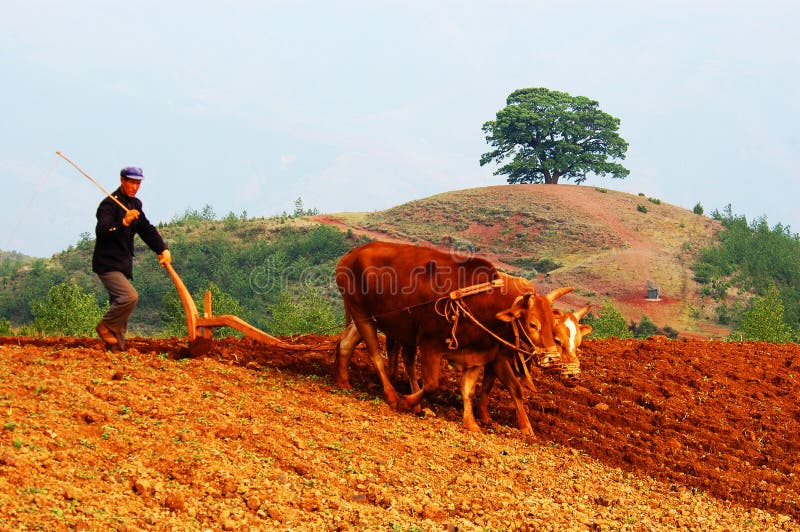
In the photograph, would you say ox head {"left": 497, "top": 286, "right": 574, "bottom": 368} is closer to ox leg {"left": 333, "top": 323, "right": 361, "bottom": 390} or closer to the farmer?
ox leg {"left": 333, "top": 323, "right": 361, "bottom": 390}

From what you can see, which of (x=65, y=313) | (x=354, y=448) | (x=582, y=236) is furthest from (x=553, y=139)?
(x=354, y=448)

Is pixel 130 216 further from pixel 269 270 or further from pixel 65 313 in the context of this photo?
pixel 269 270

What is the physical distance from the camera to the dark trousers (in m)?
9.69

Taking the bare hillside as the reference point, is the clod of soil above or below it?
below

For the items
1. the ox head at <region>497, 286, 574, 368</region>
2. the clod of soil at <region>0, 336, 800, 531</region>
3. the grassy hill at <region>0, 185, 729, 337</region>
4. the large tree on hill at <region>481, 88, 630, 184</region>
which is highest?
the large tree on hill at <region>481, 88, 630, 184</region>

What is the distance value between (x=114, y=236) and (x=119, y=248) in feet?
0.51

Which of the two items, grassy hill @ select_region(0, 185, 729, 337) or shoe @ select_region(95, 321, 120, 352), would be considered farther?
grassy hill @ select_region(0, 185, 729, 337)

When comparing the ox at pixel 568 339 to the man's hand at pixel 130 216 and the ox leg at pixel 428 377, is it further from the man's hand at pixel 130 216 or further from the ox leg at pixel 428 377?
the man's hand at pixel 130 216

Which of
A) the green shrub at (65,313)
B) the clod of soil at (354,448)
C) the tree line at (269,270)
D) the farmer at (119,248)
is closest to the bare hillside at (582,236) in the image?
the tree line at (269,270)

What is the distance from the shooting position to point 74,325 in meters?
26.7

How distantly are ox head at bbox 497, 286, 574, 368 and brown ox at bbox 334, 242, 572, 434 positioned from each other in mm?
11

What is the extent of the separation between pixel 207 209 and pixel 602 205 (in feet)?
114

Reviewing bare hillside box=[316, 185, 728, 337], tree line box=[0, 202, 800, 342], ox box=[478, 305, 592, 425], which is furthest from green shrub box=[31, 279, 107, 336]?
bare hillside box=[316, 185, 728, 337]

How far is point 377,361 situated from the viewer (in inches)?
410
